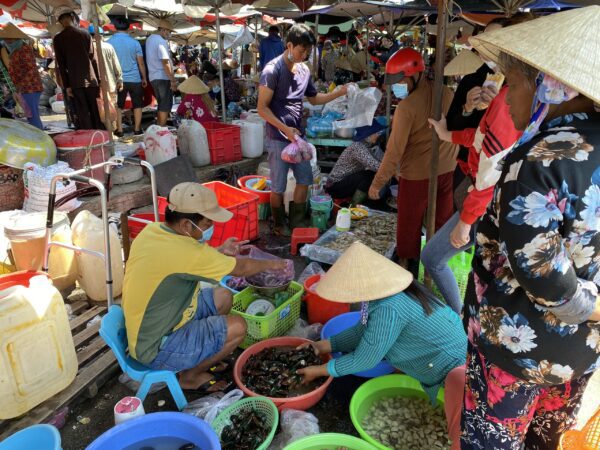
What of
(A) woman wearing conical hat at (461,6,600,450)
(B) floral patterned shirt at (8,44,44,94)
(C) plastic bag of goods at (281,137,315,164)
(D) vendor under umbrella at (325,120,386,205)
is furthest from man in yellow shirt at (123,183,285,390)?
(B) floral patterned shirt at (8,44,44,94)

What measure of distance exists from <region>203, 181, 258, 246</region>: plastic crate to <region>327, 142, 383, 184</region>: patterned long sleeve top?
136cm

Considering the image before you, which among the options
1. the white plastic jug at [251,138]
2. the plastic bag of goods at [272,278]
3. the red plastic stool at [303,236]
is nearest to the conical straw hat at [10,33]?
the white plastic jug at [251,138]

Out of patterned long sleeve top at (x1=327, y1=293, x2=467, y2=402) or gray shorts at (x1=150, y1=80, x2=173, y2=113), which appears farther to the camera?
gray shorts at (x1=150, y1=80, x2=173, y2=113)

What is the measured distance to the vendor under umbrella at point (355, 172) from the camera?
5.35 metres

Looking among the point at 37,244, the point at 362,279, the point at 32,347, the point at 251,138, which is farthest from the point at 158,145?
the point at 362,279

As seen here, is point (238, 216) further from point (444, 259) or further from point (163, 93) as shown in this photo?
point (163, 93)

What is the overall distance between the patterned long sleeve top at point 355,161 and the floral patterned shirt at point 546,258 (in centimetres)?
389

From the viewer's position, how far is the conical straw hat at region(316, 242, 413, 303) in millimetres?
2121

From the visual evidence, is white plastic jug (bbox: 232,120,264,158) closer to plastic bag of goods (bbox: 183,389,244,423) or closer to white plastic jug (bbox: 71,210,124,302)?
white plastic jug (bbox: 71,210,124,302)

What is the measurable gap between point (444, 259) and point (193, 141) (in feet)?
13.4

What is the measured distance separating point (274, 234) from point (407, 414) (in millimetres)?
2920

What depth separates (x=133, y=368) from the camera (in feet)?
8.00

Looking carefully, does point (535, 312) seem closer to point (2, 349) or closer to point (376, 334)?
point (376, 334)

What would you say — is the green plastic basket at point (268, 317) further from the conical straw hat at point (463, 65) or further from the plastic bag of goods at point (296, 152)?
the conical straw hat at point (463, 65)
